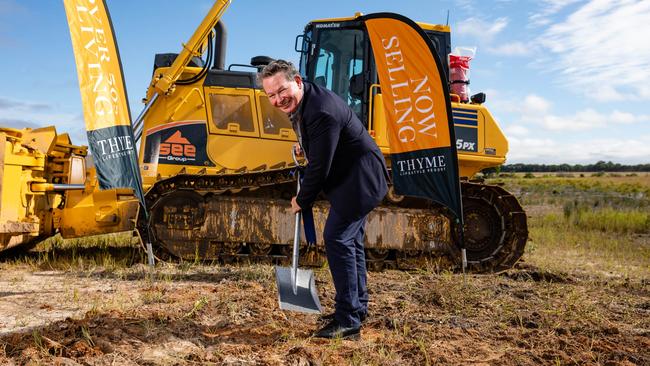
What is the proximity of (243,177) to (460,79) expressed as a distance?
3.22m

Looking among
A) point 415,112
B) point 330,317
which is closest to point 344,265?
point 330,317

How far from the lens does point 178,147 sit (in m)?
7.11

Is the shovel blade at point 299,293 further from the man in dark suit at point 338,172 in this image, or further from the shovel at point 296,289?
the man in dark suit at point 338,172

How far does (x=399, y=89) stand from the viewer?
6.36m

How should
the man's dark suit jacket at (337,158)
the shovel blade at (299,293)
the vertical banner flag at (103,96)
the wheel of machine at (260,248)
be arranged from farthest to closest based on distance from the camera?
the wheel of machine at (260,248)
the vertical banner flag at (103,96)
the shovel blade at (299,293)
the man's dark suit jacket at (337,158)

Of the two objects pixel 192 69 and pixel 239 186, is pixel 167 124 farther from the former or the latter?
pixel 239 186

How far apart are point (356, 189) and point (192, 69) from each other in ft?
14.3

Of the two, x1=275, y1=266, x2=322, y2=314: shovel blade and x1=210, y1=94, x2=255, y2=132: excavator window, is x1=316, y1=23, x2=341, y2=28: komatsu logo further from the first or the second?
x1=275, y1=266, x2=322, y2=314: shovel blade

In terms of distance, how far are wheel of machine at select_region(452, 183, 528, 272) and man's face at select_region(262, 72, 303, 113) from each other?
4110 mm

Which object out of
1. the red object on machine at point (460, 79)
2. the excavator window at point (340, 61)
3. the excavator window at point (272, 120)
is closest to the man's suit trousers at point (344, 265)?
the excavator window at point (340, 61)

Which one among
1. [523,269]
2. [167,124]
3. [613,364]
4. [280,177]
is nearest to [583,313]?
[613,364]

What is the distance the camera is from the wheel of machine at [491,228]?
7.10 m

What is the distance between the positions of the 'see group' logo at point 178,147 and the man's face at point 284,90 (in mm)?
3716

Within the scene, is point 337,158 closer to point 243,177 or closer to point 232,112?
point 243,177
